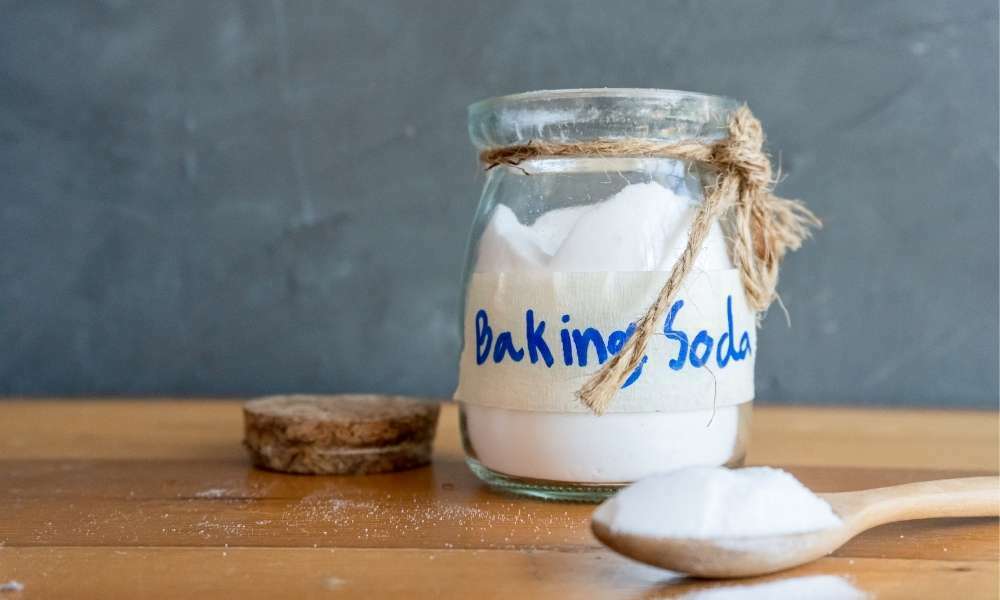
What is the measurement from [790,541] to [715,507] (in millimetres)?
41

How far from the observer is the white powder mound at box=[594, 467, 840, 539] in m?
0.45

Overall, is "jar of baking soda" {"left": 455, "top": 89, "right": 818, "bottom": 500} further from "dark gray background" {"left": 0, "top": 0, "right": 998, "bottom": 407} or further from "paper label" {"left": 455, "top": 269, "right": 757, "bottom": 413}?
"dark gray background" {"left": 0, "top": 0, "right": 998, "bottom": 407}

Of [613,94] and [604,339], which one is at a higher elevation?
[613,94]

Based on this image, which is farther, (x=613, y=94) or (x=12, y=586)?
(x=613, y=94)

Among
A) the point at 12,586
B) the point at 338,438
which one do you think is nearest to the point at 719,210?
the point at 338,438

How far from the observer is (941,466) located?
2.59 ft

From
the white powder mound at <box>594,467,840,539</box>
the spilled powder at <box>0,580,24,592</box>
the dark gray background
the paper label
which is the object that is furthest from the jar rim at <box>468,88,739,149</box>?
the dark gray background

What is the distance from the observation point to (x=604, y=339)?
609 mm

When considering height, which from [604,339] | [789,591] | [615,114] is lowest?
[789,591]

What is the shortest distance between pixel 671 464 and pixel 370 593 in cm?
25

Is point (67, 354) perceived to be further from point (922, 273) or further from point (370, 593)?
point (922, 273)

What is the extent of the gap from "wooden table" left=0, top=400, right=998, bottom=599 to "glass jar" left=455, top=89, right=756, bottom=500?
5 centimetres

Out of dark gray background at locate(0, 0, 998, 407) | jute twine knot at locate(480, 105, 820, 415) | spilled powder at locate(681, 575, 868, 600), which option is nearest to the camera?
spilled powder at locate(681, 575, 868, 600)

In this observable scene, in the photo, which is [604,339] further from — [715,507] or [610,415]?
[715,507]
